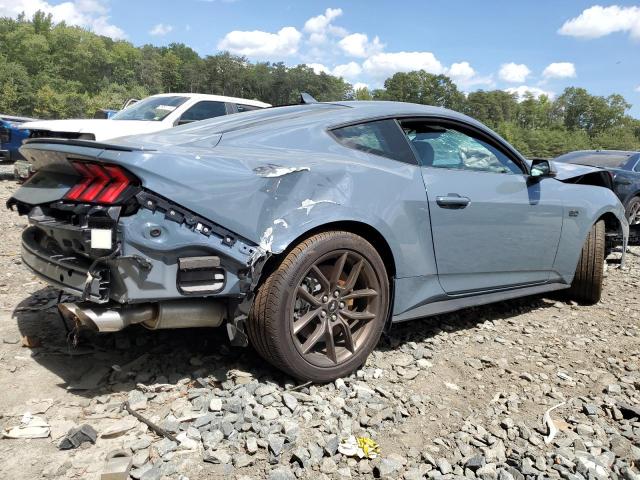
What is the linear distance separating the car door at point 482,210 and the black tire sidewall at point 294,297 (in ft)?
1.56

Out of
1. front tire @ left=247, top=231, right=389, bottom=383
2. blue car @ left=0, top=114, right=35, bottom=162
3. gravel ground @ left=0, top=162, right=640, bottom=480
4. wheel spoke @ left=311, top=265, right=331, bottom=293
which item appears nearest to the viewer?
gravel ground @ left=0, top=162, right=640, bottom=480

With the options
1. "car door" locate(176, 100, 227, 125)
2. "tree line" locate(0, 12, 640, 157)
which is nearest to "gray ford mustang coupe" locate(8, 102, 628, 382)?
"car door" locate(176, 100, 227, 125)

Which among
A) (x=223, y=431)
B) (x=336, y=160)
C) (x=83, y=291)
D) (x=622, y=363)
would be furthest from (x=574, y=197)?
(x=83, y=291)

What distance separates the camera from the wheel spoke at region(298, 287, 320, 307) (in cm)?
256

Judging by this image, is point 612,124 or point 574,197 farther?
point 612,124

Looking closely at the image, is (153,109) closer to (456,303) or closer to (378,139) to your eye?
(378,139)

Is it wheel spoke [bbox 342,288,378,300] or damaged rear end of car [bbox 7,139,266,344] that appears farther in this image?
wheel spoke [bbox 342,288,378,300]

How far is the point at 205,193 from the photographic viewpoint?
7.63 ft

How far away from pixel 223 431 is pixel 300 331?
628 millimetres

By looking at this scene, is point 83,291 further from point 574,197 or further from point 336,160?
point 574,197

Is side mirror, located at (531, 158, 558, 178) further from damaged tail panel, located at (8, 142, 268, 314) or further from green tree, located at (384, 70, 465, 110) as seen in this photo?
green tree, located at (384, 70, 465, 110)

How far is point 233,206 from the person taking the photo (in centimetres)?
238

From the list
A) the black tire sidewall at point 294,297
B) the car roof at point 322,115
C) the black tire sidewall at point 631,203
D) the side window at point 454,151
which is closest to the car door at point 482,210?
the side window at point 454,151

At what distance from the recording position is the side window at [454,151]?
321 centimetres
